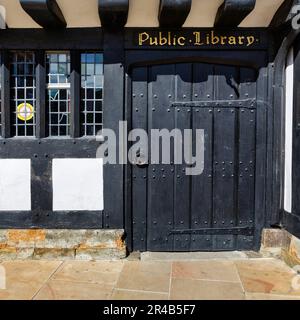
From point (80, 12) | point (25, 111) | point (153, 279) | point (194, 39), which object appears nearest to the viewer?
point (153, 279)

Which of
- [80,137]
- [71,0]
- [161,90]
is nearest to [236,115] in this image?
[161,90]

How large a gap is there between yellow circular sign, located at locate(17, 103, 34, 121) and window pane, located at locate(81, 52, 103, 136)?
0.61 m

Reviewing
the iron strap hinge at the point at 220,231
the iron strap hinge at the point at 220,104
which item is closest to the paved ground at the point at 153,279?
the iron strap hinge at the point at 220,231

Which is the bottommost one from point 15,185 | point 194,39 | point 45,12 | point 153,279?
point 153,279

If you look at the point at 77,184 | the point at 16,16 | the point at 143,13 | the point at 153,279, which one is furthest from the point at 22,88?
the point at 153,279

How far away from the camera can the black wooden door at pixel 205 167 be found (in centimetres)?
390

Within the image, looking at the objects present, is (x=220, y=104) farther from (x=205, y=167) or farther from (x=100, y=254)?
(x=100, y=254)

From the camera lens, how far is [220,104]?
3912 millimetres

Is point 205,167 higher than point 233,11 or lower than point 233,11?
lower

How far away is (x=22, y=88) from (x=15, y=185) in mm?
1132

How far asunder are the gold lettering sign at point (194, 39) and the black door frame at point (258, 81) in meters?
0.08

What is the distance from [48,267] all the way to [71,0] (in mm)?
2791

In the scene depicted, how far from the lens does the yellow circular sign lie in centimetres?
394

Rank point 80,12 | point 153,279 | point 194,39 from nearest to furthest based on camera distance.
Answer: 1. point 153,279
2. point 80,12
3. point 194,39
